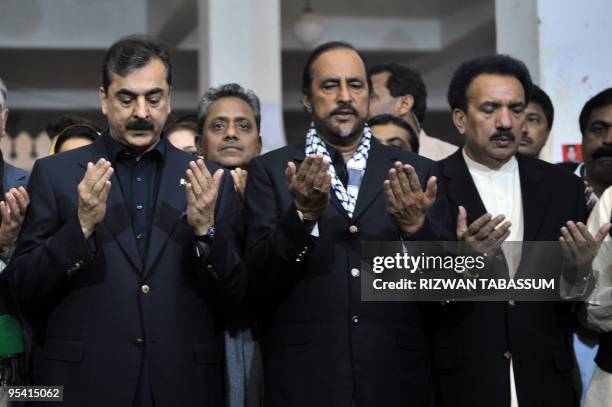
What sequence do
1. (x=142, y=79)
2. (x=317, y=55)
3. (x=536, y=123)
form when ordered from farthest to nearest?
(x=536, y=123) < (x=317, y=55) < (x=142, y=79)

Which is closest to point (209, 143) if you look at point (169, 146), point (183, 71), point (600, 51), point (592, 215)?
point (169, 146)

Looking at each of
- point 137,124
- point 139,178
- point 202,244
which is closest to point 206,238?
point 202,244

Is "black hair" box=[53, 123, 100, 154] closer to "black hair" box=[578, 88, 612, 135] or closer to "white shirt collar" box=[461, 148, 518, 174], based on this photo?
"white shirt collar" box=[461, 148, 518, 174]

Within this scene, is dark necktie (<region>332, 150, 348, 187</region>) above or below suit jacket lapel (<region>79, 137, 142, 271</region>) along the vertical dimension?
above

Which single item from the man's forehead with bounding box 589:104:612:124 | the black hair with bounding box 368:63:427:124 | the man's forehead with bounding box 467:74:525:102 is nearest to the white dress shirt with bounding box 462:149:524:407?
the man's forehead with bounding box 467:74:525:102

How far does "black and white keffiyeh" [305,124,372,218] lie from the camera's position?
349 cm

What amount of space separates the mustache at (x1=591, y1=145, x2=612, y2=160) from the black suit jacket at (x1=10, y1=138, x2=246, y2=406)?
171cm

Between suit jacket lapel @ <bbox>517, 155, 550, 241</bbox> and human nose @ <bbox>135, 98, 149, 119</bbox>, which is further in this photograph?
suit jacket lapel @ <bbox>517, 155, 550, 241</bbox>

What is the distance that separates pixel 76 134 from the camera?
4.53 metres

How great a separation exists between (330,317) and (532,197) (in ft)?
2.93

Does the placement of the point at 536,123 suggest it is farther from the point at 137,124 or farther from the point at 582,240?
the point at 137,124

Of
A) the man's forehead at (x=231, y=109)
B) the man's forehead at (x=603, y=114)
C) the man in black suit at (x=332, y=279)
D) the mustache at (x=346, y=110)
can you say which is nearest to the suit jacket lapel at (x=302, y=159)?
the man in black suit at (x=332, y=279)

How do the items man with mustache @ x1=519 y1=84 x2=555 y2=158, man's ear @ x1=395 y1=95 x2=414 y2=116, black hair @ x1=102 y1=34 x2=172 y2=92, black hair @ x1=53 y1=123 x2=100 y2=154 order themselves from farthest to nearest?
man's ear @ x1=395 y1=95 x2=414 y2=116
man with mustache @ x1=519 y1=84 x2=555 y2=158
black hair @ x1=53 y1=123 x2=100 y2=154
black hair @ x1=102 y1=34 x2=172 y2=92

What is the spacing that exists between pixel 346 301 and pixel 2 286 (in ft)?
3.85
